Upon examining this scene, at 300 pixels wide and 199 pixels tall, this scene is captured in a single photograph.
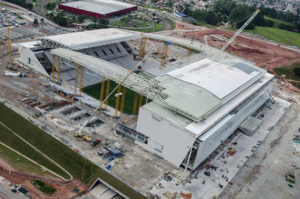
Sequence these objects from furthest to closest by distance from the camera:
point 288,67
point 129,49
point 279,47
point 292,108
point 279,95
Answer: point 279,47
point 288,67
point 129,49
point 279,95
point 292,108

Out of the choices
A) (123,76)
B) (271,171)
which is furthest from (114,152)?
(271,171)

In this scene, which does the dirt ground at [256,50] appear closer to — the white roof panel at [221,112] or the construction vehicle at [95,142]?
the white roof panel at [221,112]

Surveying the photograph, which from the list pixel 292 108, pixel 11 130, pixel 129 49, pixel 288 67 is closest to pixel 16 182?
pixel 11 130

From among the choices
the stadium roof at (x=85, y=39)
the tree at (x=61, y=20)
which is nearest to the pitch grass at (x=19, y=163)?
the stadium roof at (x=85, y=39)

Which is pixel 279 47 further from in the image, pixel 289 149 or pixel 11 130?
pixel 11 130

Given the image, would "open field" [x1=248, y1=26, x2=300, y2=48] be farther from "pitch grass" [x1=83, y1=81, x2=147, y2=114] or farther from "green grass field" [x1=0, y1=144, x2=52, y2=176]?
"green grass field" [x1=0, y1=144, x2=52, y2=176]

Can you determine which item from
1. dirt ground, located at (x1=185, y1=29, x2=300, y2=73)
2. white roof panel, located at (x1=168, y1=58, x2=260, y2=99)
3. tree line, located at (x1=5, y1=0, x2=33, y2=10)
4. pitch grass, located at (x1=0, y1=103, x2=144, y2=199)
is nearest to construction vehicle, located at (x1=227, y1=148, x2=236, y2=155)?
white roof panel, located at (x1=168, y1=58, x2=260, y2=99)
